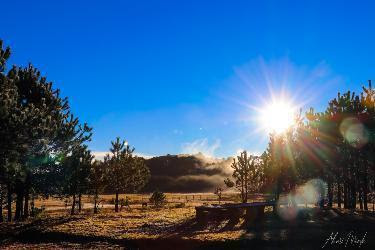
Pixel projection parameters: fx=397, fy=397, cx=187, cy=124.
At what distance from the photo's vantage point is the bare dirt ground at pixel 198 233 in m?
23.0

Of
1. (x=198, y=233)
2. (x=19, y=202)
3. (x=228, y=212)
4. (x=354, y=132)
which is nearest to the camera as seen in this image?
(x=198, y=233)

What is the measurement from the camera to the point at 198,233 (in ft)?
87.5

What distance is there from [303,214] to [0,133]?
80.9 feet

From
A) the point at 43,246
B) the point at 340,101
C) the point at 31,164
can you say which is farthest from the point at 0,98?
the point at 340,101

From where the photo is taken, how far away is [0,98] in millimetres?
21766

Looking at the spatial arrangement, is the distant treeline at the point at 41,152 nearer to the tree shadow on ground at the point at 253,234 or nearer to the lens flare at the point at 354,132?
the tree shadow on ground at the point at 253,234

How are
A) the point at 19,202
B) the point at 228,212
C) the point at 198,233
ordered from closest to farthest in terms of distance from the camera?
the point at 198,233, the point at 228,212, the point at 19,202

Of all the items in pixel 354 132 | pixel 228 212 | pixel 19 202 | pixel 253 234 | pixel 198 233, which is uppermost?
pixel 354 132

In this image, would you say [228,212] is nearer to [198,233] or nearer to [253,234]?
[198,233]

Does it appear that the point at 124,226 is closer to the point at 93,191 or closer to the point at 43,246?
the point at 43,246

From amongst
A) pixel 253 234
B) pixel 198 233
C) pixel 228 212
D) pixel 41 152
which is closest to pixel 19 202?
pixel 41 152

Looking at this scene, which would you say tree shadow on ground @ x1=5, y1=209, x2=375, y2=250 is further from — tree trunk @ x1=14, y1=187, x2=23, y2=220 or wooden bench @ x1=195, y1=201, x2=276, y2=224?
tree trunk @ x1=14, y1=187, x2=23, y2=220

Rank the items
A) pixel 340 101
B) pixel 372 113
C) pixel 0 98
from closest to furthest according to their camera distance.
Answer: pixel 0 98 → pixel 372 113 → pixel 340 101

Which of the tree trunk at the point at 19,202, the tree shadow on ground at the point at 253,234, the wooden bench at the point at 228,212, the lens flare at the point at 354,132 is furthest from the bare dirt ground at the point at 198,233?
the lens flare at the point at 354,132
